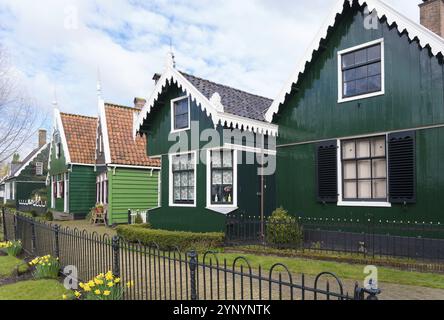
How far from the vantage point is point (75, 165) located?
24.1 metres

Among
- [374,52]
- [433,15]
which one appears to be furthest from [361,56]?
[433,15]

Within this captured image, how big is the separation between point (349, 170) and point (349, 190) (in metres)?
0.61

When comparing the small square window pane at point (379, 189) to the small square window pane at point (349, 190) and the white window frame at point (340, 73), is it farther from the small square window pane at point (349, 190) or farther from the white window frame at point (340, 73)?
the white window frame at point (340, 73)

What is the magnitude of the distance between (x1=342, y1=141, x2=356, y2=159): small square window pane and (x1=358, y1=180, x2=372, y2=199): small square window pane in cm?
86

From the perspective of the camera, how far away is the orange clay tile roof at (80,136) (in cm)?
2421

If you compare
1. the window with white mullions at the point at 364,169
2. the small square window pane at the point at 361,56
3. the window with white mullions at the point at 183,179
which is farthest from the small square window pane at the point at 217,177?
the small square window pane at the point at 361,56

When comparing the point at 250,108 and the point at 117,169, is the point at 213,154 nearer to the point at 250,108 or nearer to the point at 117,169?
the point at 250,108

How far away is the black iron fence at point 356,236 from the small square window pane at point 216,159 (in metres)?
1.96

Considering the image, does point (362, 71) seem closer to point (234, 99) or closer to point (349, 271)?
point (234, 99)

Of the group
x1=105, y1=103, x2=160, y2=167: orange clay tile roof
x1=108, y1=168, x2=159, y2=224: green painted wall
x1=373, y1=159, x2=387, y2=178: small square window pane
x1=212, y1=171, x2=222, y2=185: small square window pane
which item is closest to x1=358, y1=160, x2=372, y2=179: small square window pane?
x1=373, y1=159, x2=387, y2=178: small square window pane

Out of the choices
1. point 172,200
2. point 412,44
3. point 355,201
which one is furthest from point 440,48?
point 172,200

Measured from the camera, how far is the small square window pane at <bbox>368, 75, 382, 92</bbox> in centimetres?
1097

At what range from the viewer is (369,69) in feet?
36.7

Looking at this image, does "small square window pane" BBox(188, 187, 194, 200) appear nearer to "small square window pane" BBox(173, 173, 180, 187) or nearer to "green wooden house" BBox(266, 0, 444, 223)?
"small square window pane" BBox(173, 173, 180, 187)
